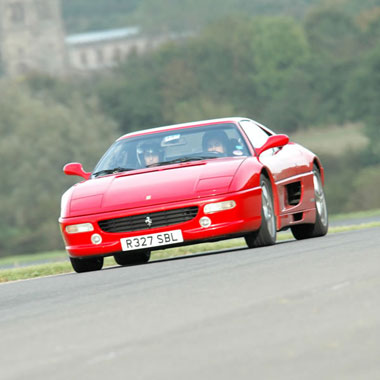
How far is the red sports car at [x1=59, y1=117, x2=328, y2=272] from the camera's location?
11.5m

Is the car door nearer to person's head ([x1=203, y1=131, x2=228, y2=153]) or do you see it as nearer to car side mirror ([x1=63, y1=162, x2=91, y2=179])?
person's head ([x1=203, y1=131, x2=228, y2=153])

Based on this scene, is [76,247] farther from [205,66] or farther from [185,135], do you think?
[205,66]

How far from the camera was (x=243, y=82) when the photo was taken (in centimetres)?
12638

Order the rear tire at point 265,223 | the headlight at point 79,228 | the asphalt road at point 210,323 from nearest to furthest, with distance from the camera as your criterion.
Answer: the asphalt road at point 210,323 → the headlight at point 79,228 → the rear tire at point 265,223

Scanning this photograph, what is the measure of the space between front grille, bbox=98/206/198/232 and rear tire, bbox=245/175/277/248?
72 cm

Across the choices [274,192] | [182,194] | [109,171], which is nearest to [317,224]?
[274,192]

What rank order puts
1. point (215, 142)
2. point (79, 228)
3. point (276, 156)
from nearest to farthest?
1. point (79, 228)
2. point (215, 142)
3. point (276, 156)

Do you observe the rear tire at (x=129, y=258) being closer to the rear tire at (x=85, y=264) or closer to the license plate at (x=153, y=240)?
the rear tire at (x=85, y=264)

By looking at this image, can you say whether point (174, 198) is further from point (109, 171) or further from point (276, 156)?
point (276, 156)

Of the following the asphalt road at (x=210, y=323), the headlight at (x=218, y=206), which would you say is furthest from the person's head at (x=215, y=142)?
the asphalt road at (x=210, y=323)

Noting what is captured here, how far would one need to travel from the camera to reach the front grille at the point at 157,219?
11477 millimetres

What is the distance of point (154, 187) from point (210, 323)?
5.01m

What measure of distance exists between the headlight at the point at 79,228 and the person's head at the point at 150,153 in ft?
4.02

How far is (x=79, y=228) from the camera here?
11719 millimetres
